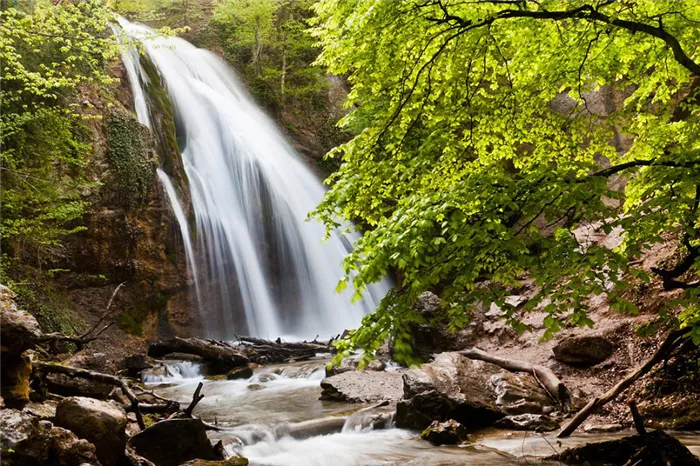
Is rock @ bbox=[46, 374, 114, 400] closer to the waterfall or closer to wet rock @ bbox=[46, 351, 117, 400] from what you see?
wet rock @ bbox=[46, 351, 117, 400]

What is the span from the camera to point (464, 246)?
3.78m

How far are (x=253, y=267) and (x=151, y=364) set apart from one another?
24.3 ft

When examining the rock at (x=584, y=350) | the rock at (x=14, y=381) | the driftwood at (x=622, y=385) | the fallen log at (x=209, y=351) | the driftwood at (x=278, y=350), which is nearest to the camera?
the rock at (x=14, y=381)

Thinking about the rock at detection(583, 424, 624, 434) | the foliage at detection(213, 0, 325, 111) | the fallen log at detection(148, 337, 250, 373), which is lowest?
the fallen log at detection(148, 337, 250, 373)

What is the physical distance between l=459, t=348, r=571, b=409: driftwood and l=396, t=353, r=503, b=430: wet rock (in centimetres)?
89

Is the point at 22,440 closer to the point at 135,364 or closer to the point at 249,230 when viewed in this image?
the point at 135,364

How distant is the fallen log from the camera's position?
513 inches

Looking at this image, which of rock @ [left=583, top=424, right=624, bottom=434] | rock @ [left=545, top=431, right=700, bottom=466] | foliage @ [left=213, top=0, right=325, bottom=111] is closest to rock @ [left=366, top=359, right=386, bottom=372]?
rock @ [left=583, top=424, right=624, bottom=434]

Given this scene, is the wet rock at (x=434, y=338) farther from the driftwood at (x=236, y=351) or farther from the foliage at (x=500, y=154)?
the foliage at (x=500, y=154)

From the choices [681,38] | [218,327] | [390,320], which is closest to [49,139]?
[218,327]

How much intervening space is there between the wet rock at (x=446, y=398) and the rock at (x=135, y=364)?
7.20 meters

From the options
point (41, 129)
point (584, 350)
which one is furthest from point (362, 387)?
point (41, 129)

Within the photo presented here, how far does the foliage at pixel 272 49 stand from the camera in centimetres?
2802

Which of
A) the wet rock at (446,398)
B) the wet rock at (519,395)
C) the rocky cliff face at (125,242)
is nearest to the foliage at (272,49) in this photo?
the rocky cliff face at (125,242)
